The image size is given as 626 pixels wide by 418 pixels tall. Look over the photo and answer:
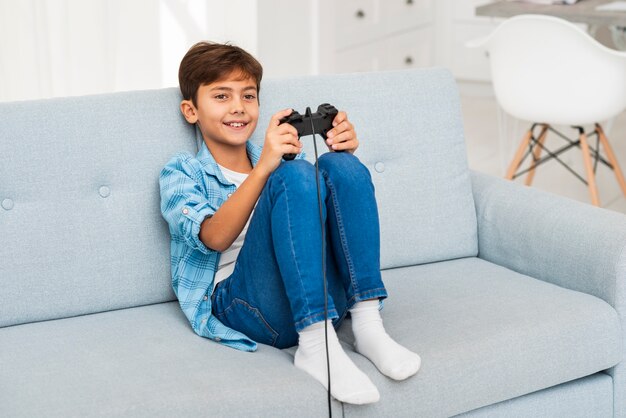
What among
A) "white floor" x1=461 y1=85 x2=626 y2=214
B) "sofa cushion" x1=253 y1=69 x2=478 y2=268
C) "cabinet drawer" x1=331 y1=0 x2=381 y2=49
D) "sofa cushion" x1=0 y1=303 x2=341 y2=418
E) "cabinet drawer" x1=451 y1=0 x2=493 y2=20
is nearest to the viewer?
"sofa cushion" x1=0 y1=303 x2=341 y2=418

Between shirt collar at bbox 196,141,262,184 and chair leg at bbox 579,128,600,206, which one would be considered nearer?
shirt collar at bbox 196,141,262,184

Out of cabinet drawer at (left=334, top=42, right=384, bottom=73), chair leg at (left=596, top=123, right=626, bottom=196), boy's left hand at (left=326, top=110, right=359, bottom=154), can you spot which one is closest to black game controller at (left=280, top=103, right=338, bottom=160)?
boy's left hand at (left=326, top=110, right=359, bottom=154)

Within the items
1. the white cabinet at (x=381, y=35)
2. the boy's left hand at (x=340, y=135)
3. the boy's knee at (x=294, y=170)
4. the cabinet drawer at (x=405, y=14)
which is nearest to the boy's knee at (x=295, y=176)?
the boy's knee at (x=294, y=170)

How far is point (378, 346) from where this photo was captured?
1.69m

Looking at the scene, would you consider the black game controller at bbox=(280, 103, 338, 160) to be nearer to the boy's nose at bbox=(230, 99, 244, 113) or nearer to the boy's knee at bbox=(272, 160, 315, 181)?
the boy's knee at bbox=(272, 160, 315, 181)

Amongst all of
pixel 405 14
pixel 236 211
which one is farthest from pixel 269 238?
pixel 405 14

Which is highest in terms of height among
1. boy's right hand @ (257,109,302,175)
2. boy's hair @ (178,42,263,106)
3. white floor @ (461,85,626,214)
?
boy's hair @ (178,42,263,106)

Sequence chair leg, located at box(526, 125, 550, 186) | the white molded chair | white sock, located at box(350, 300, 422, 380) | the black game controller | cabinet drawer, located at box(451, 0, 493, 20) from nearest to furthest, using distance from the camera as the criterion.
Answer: white sock, located at box(350, 300, 422, 380) < the black game controller < the white molded chair < chair leg, located at box(526, 125, 550, 186) < cabinet drawer, located at box(451, 0, 493, 20)

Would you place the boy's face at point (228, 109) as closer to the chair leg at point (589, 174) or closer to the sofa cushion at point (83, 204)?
the sofa cushion at point (83, 204)

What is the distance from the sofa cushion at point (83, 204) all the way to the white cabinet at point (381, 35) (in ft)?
8.36

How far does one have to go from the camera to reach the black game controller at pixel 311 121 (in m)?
1.75

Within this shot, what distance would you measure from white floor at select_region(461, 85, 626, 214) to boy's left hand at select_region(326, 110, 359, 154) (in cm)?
188

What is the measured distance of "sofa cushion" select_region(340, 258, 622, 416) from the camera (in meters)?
1.70

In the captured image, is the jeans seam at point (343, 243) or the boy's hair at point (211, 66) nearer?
the jeans seam at point (343, 243)
